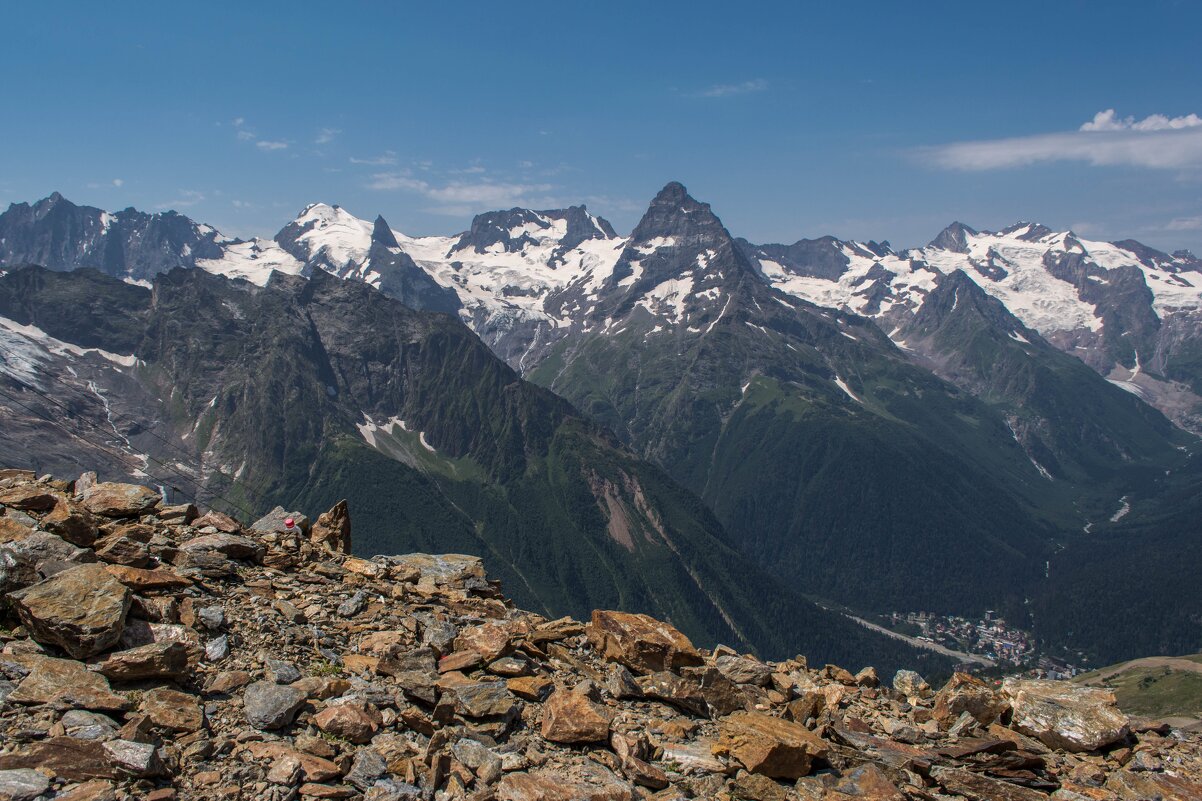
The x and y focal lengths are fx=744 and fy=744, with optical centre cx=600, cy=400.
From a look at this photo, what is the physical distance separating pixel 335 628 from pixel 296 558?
5.41 meters

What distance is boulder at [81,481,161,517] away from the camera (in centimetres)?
2573

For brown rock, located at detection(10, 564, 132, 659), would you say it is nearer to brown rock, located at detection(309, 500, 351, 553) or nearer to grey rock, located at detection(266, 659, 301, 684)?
grey rock, located at detection(266, 659, 301, 684)

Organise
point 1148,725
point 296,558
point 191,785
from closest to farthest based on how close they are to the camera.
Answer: point 191,785 < point 1148,725 < point 296,558

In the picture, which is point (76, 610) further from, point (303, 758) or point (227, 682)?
→ point (303, 758)

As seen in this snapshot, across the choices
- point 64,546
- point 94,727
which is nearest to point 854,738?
point 94,727

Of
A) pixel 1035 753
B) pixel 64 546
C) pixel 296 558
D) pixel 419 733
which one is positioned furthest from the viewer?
pixel 296 558

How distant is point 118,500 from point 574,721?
18743 millimetres

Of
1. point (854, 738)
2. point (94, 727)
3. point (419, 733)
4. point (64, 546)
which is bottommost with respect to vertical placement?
point (854, 738)

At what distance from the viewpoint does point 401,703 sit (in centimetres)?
1777

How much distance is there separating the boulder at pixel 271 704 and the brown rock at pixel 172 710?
1.00 meters

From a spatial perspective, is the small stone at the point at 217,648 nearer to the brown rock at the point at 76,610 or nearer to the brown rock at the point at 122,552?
the brown rock at the point at 76,610

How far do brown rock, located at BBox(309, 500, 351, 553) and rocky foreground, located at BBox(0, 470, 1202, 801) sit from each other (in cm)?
403

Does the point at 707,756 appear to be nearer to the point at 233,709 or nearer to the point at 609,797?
the point at 609,797

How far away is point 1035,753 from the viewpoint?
20.8 metres
